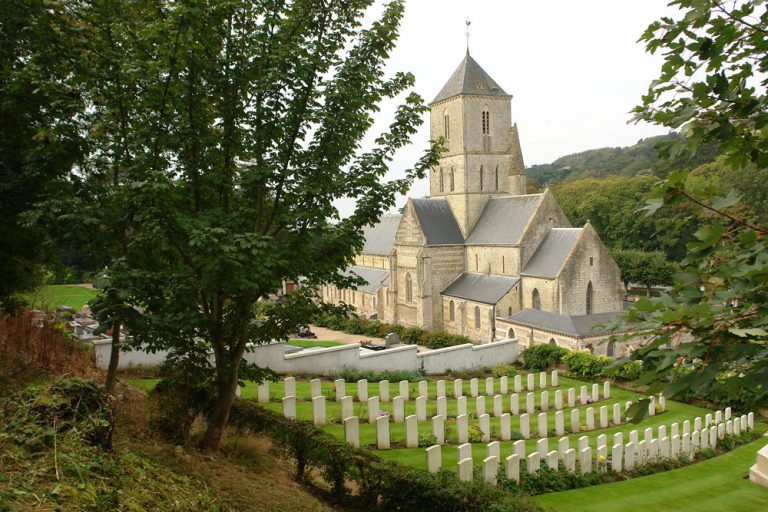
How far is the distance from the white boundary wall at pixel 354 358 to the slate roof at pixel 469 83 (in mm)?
21609

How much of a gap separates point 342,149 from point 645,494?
386 inches

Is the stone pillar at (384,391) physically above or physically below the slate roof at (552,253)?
below

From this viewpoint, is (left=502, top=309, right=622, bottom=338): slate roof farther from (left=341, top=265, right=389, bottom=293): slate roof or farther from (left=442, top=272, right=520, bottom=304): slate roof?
(left=341, top=265, right=389, bottom=293): slate roof

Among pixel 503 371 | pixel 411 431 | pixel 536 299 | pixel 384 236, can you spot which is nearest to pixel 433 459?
pixel 411 431

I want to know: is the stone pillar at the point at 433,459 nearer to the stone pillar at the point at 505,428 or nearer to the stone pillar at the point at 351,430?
the stone pillar at the point at 351,430

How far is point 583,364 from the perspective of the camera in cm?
2281

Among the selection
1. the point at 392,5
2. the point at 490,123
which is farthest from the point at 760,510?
the point at 490,123

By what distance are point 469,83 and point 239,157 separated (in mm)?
35006

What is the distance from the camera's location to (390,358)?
20922 mm

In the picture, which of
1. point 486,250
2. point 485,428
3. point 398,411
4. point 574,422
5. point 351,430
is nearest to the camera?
point 351,430

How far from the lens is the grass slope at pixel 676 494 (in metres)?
10.8

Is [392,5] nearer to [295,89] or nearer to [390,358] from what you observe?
[295,89]

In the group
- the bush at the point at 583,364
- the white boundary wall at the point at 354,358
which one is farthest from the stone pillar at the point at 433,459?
the bush at the point at 583,364

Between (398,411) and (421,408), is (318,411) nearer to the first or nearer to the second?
(398,411)
